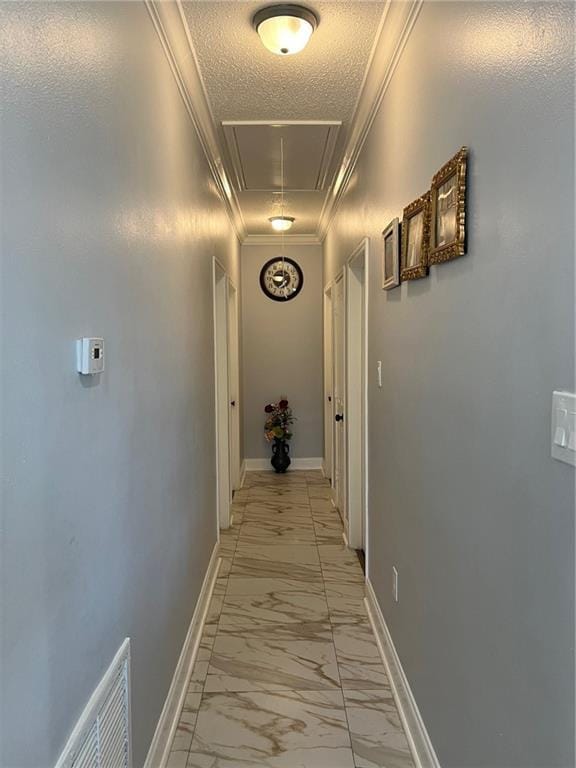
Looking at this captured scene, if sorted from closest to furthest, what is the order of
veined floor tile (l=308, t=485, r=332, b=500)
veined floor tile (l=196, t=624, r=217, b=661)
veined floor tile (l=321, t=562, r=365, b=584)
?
veined floor tile (l=196, t=624, r=217, b=661), veined floor tile (l=321, t=562, r=365, b=584), veined floor tile (l=308, t=485, r=332, b=500)

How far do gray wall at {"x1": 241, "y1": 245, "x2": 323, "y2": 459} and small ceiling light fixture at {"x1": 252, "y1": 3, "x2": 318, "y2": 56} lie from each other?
157 inches

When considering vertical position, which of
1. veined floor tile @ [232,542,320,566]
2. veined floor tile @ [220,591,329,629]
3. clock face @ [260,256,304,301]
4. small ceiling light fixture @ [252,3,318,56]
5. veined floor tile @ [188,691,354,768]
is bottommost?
veined floor tile @ [188,691,354,768]

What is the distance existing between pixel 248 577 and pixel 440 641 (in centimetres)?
185

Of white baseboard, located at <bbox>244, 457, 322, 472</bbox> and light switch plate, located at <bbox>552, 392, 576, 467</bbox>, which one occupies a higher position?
light switch plate, located at <bbox>552, 392, 576, 467</bbox>

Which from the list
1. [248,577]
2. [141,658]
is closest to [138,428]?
[141,658]

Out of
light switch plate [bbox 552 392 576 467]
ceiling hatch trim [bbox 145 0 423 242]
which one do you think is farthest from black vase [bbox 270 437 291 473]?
light switch plate [bbox 552 392 576 467]

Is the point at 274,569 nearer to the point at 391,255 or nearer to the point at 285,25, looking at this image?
the point at 391,255

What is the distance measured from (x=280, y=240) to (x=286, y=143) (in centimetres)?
274

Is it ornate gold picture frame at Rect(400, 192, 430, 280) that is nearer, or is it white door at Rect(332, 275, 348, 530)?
ornate gold picture frame at Rect(400, 192, 430, 280)

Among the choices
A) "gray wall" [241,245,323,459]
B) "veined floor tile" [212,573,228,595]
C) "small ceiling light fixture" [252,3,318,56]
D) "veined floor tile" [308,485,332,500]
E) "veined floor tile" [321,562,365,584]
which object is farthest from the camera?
"gray wall" [241,245,323,459]

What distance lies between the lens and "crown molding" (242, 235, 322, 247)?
5.82 meters

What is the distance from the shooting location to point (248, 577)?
10.6 ft

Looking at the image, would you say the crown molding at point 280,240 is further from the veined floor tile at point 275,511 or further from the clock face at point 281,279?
the veined floor tile at point 275,511

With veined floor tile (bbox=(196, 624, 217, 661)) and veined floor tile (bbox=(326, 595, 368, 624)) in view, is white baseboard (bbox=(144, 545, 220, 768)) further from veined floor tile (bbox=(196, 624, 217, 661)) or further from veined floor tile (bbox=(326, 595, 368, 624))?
veined floor tile (bbox=(326, 595, 368, 624))
